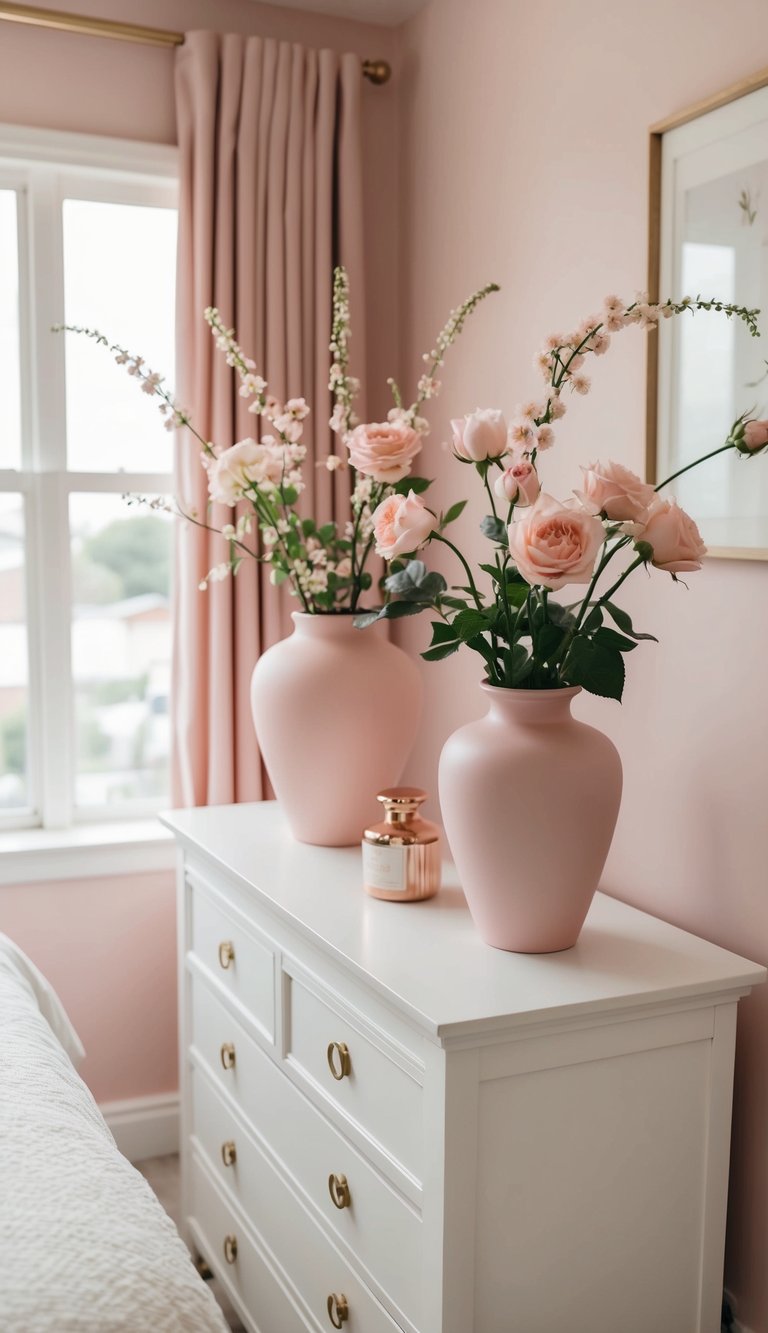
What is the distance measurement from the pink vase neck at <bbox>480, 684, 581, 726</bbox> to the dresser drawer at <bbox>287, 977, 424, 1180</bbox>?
1.44 ft

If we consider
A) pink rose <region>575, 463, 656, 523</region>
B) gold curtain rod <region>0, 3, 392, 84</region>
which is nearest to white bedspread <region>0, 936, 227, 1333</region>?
pink rose <region>575, 463, 656, 523</region>

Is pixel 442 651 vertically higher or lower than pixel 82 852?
higher

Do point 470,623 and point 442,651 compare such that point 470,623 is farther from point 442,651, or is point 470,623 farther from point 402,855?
point 402,855

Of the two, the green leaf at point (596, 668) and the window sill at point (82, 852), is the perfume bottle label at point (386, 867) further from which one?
the window sill at point (82, 852)

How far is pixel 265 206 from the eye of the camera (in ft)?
8.66

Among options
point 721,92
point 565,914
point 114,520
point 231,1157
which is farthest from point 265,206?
point 231,1157

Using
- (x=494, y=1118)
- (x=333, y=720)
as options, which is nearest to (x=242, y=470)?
(x=333, y=720)

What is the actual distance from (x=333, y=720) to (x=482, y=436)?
2.29ft

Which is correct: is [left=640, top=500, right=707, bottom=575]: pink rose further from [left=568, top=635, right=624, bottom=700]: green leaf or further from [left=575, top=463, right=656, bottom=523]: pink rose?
[left=568, top=635, right=624, bottom=700]: green leaf

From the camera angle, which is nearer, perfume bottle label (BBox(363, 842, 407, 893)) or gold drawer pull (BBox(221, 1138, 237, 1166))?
perfume bottle label (BBox(363, 842, 407, 893))

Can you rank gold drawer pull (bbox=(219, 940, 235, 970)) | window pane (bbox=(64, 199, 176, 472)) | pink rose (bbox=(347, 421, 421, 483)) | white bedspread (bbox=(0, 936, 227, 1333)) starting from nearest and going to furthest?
white bedspread (bbox=(0, 936, 227, 1333))
pink rose (bbox=(347, 421, 421, 483))
gold drawer pull (bbox=(219, 940, 235, 970))
window pane (bbox=(64, 199, 176, 472))

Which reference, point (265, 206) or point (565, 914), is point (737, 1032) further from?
point (265, 206)

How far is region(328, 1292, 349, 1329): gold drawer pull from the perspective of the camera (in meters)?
1.67

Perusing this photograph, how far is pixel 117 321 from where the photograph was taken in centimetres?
274
